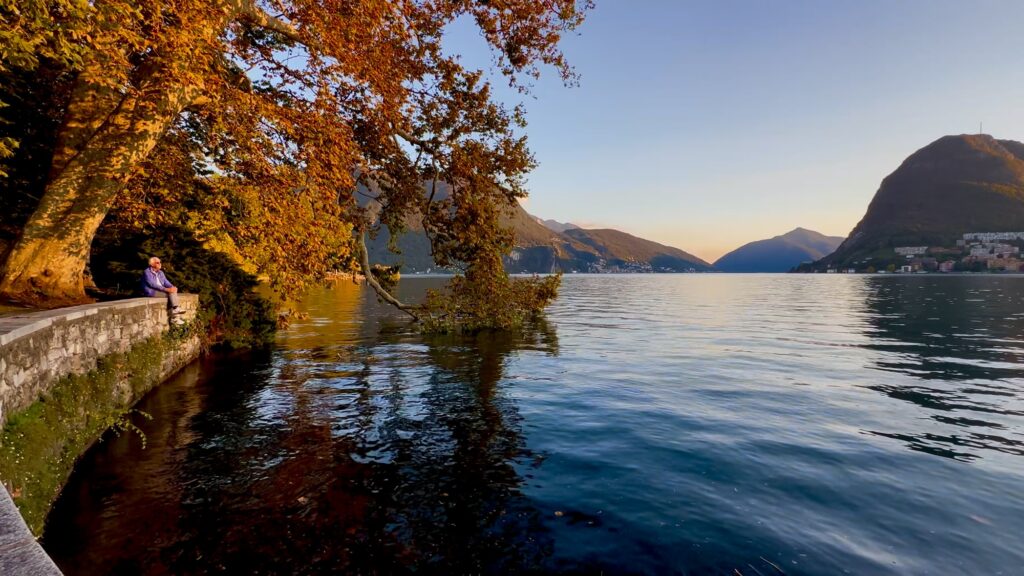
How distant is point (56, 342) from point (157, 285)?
27.2ft

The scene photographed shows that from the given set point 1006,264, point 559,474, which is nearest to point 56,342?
point 559,474

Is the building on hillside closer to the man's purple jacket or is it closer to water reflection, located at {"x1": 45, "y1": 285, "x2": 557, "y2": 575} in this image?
water reflection, located at {"x1": 45, "y1": 285, "x2": 557, "y2": 575}

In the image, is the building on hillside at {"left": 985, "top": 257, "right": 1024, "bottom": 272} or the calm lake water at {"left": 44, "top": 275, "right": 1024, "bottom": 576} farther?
the building on hillside at {"left": 985, "top": 257, "right": 1024, "bottom": 272}

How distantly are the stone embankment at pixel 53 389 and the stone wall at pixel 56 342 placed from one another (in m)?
0.01

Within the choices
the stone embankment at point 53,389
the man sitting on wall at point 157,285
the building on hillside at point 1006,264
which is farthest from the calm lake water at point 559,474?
the building on hillside at point 1006,264

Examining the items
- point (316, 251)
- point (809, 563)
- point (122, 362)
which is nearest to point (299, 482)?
point (122, 362)

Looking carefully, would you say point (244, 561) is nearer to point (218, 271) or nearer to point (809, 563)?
point (809, 563)

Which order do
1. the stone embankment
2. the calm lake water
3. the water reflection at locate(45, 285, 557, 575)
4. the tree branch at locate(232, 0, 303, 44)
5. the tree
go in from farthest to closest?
the tree branch at locate(232, 0, 303, 44) < the tree < the calm lake water < the water reflection at locate(45, 285, 557, 575) < the stone embankment

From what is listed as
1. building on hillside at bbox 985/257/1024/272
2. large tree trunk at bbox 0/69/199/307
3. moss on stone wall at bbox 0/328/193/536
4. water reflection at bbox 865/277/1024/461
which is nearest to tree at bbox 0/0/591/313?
large tree trunk at bbox 0/69/199/307

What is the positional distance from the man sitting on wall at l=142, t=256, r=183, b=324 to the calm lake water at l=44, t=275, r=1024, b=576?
2630 mm

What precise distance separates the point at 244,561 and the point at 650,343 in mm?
23087

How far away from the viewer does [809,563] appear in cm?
641

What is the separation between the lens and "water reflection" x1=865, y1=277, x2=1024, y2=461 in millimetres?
11164

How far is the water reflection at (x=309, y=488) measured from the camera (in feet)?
21.1
